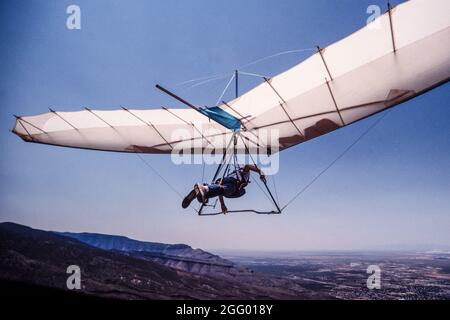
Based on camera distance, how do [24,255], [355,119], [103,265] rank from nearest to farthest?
[355,119]
[24,255]
[103,265]

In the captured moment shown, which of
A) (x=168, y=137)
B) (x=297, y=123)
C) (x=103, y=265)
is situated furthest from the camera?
(x=103, y=265)

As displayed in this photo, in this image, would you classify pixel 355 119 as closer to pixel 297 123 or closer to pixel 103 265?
pixel 297 123

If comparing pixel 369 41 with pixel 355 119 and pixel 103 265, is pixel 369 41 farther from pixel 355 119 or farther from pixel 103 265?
pixel 103 265
